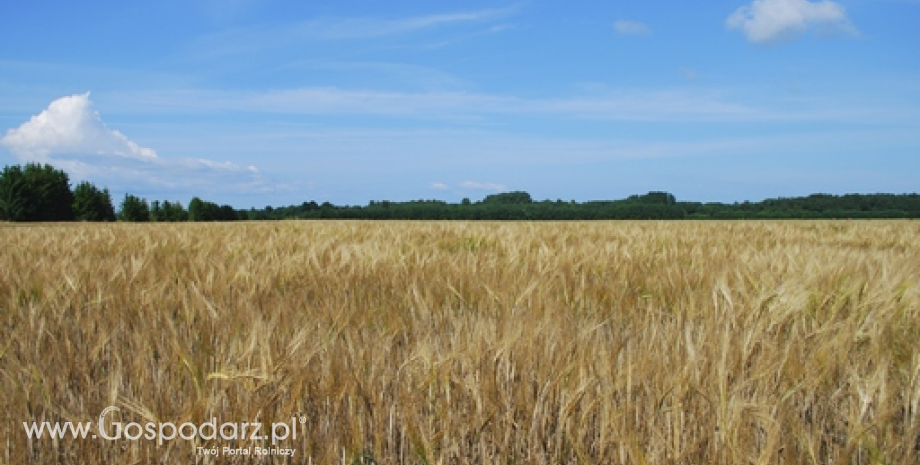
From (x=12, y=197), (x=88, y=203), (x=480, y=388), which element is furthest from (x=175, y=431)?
(x=88, y=203)

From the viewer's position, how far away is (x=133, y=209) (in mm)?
70062

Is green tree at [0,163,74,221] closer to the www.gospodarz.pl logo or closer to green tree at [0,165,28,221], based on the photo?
green tree at [0,165,28,221]

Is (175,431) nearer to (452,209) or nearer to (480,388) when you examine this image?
(480,388)

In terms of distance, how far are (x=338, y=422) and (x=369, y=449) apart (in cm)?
8

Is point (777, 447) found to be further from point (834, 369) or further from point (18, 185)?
point (18, 185)

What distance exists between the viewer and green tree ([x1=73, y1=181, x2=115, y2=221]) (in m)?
63.1

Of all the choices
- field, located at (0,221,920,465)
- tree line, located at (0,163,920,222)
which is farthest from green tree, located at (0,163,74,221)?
field, located at (0,221,920,465)

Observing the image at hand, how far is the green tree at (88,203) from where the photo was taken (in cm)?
6309

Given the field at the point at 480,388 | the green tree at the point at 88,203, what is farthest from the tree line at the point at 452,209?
the field at the point at 480,388

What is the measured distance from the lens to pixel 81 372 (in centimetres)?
150

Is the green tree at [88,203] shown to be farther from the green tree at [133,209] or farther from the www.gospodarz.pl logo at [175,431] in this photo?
the www.gospodarz.pl logo at [175,431]

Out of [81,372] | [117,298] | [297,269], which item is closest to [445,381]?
[81,372]

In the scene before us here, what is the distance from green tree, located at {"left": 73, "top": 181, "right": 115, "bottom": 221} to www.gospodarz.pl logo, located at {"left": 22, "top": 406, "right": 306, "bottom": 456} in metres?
69.5

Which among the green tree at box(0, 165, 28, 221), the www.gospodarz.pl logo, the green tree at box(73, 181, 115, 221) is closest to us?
the www.gospodarz.pl logo
